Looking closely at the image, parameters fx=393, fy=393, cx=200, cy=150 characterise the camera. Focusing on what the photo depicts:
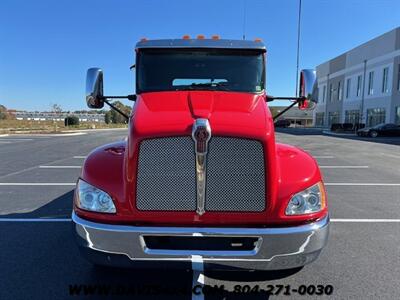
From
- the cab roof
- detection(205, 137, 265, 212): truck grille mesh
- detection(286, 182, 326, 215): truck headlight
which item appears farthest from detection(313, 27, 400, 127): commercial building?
detection(205, 137, 265, 212): truck grille mesh

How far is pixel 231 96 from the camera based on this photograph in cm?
426

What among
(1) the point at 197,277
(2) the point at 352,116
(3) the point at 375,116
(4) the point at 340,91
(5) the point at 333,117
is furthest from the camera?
(5) the point at 333,117

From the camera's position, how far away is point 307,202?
3352 mm

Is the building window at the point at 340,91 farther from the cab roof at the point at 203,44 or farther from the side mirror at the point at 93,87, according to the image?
the side mirror at the point at 93,87

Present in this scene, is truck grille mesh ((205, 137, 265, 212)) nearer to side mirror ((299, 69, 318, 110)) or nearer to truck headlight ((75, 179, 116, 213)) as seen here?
truck headlight ((75, 179, 116, 213))

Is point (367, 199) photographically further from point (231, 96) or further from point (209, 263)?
point (209, 263)

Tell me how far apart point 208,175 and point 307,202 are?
0.90 meters

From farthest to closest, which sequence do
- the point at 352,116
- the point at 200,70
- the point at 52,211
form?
1. the point at 352,116
2. the point at 52,211
3. the point at 200,70

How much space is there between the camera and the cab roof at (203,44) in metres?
4.82

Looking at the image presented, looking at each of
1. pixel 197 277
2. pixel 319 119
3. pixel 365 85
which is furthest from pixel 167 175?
pixel 319 119

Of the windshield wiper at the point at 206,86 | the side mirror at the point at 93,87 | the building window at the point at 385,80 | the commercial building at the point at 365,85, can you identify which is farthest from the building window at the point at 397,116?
the side mirror at the point at 93,87

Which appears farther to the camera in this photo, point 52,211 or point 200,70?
point 52,211

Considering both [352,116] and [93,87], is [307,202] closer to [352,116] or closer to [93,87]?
[93,87]

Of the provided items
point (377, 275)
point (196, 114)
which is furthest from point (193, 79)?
point (377, 275)
